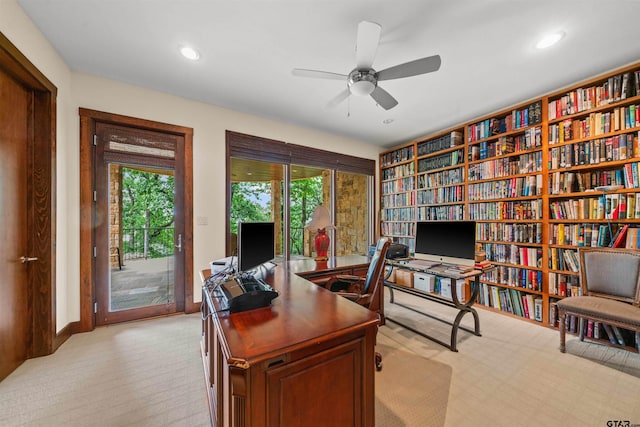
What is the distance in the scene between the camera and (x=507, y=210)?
10.7 ft

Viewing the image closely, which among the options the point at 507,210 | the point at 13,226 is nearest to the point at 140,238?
the point at 13,226

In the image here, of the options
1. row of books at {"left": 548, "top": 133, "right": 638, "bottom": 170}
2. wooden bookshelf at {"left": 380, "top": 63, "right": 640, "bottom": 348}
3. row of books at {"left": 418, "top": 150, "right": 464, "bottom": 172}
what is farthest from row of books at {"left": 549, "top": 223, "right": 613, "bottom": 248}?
row of books at {"left": 418, "top": 150, "right": 464, "bottom": 172}

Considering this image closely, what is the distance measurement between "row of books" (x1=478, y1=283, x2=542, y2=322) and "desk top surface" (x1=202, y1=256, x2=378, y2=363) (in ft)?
9.86

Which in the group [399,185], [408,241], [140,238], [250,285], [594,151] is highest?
[594,151]

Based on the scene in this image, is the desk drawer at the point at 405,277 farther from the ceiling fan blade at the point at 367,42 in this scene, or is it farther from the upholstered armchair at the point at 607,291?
the ceiling fan blade at the point at 367,42

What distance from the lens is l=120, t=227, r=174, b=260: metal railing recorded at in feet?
9.45

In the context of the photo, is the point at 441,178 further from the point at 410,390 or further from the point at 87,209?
the point at 87,209

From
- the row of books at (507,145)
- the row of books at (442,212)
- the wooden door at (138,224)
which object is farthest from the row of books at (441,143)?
the wooden door at (138,224)

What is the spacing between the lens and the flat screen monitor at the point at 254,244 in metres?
1.62

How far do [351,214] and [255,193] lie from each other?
6.86ft

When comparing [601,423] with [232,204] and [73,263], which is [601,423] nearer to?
[232,204]

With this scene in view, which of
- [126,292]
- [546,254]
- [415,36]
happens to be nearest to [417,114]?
[415,36]

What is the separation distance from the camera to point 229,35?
2.05 meters

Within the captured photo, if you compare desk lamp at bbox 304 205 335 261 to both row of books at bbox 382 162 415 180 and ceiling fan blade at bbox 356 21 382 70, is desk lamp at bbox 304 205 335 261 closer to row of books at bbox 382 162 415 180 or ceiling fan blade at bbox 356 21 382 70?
ceiling fan blade at bbox 356 21 382 70
